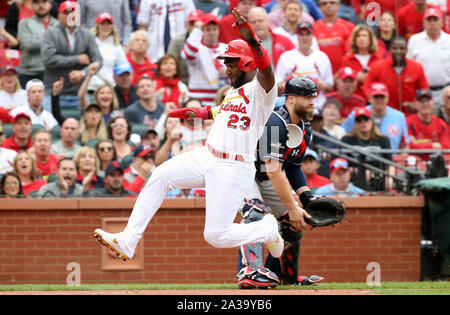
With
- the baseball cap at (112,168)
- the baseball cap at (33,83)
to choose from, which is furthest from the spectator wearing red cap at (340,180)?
the baseball cap at (33,83)

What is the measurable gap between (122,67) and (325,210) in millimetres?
5069

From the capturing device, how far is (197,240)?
9.87 meters

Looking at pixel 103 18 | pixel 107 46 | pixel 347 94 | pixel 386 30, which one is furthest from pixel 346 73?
pixel 103 18

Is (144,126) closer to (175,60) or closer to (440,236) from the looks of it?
(175,60)

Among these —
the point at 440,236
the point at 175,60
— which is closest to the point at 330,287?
the point at 440,236

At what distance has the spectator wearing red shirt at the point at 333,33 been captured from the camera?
12.1 m

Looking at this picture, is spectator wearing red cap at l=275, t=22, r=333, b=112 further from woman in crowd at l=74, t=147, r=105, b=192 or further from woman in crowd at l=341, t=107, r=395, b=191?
woman in crowd at l=74, t=147, r=105, b=192

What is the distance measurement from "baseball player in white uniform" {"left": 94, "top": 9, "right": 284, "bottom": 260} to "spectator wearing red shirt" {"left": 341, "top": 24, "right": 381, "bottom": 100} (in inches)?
225

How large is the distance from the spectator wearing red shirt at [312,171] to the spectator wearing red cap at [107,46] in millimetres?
3035

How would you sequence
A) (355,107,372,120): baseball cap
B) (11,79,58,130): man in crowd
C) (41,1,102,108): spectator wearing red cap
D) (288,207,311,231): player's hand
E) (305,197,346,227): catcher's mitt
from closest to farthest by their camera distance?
(288,207,311,231): player's hand → (305,197,346,227): catcher's mitt → (355,107,372,120): baseball cap → (11,79,58,130): man in crowd → (41,1,102,108): spectator wearing red cap

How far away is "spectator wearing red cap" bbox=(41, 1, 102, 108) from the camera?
11289mm

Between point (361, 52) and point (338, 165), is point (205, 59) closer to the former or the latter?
point (361, 52)

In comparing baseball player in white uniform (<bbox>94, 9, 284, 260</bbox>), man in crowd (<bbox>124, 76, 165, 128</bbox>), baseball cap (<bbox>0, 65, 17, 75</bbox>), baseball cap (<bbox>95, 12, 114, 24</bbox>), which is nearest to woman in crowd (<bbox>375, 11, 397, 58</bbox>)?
man in crowd (<bbox>124, 76, 165, 128</bbox>)
